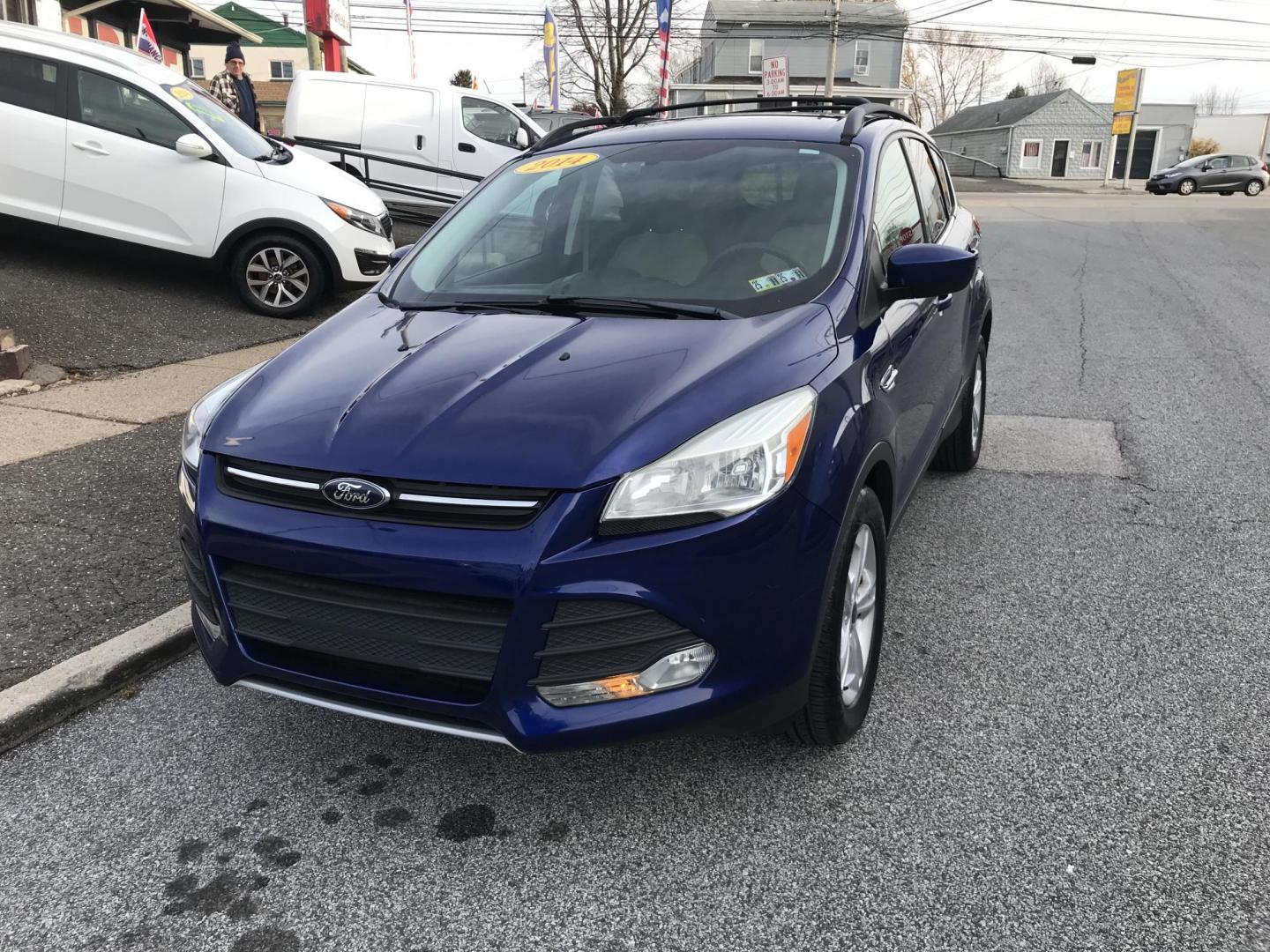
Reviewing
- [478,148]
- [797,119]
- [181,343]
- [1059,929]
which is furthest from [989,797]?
[478,148]

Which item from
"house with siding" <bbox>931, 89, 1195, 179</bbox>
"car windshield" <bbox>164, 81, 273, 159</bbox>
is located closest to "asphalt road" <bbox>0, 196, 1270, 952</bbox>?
"car windshield" <bbox>164, 81, 273, 159</bbox>

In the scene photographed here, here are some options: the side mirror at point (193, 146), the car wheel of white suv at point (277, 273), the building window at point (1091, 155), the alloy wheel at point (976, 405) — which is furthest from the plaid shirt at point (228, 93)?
the building window at point (1091, 155)

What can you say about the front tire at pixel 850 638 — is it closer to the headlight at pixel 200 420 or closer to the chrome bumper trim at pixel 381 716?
the chrome bumper trim at pixel 381 716

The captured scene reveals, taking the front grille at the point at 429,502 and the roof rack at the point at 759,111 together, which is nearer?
the front grille at the point at 429,502

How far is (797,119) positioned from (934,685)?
2162 mm

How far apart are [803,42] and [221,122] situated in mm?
47779

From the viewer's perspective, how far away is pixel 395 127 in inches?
527

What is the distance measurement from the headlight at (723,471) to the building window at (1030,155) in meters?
61.4

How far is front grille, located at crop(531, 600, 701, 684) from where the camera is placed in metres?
2.26

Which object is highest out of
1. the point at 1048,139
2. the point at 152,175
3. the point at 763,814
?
the point at 1048,139

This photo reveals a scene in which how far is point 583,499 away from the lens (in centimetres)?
226

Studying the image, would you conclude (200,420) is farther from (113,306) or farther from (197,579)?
(113,306)

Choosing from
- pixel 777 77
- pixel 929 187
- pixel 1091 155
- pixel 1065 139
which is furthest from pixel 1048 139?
pixel 929 187

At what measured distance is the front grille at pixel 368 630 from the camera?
2.30 metres
